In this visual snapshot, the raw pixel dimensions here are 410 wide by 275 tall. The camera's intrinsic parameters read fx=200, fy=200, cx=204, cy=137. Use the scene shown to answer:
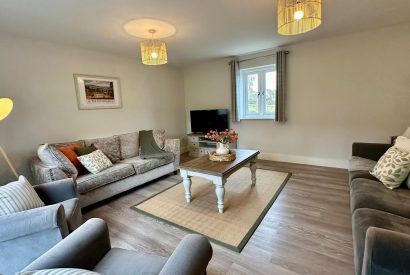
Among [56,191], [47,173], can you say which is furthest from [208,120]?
[56,191]

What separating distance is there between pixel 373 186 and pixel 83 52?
4392 mm

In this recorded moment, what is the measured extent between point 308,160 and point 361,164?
1.62 metres

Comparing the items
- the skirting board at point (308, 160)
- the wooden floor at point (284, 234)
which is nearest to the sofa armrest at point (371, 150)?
the wooden floor at point (284, 234)

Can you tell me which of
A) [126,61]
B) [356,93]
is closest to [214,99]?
[126,61]

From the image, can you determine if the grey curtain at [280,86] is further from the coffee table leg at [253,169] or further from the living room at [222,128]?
the coffee table leg at [253,169]

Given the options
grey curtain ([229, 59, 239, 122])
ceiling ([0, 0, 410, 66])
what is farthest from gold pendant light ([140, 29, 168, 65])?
grey curtain ([229, 59, 239, 122])

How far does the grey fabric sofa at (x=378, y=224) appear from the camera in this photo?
3.09 feet

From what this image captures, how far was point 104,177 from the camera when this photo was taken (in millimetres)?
2699

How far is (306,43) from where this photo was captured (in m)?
3.72

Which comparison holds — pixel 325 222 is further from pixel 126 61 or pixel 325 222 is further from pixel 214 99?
pixel 126 61

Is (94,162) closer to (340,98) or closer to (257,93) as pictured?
(257,93)

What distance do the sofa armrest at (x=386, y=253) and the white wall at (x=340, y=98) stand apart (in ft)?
10.2

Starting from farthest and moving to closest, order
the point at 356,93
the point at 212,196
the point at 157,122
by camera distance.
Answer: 1. the point at 157,122
2. the point at 356,93
3. the point at 212,196

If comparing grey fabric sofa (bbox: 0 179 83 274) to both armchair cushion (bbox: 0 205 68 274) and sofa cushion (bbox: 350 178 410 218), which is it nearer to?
armchair cushion (bbox: 0 205 68 274)
